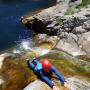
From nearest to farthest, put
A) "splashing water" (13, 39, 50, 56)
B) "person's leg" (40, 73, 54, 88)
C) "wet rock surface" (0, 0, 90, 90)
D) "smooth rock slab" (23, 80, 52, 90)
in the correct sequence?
"smooth rock slab" (23, 80, 52, 90) → "person's leg" (40, 73, 54, 88) → "wet rock surface" (0, 0, 90, 90) → "splashing water" (13, 39, 50, 56)

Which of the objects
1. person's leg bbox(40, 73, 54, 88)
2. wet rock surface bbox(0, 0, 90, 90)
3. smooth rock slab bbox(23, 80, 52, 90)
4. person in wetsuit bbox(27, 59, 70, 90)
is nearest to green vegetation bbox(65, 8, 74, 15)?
wet rock surface bbox(0, 0, 90, 90)

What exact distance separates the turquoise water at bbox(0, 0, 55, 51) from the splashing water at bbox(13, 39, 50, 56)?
5.10ft

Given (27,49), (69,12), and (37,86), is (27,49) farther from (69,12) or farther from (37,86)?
(37,86)

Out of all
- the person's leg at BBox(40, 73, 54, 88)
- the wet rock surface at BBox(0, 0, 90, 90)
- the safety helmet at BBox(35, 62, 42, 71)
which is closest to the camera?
the person's leg at BBox(40, 73, 54, 88)

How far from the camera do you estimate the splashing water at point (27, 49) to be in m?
25.9

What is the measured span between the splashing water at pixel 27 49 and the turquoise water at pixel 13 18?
5.10 feet

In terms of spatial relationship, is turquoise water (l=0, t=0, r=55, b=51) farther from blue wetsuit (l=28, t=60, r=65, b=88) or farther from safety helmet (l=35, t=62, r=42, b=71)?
safety helmet (l=35, t=62, r=42, b=71)

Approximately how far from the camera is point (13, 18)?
139ft

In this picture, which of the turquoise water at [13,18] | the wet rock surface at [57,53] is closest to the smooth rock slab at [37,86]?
the wet rock surface at [57,53]

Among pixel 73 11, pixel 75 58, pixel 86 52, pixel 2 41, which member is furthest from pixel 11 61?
pixel 73 11

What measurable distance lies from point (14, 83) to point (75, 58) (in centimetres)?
626

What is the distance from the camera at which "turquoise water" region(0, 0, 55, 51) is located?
3462 centimetres

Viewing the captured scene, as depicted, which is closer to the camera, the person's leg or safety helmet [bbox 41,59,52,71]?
the person's leg

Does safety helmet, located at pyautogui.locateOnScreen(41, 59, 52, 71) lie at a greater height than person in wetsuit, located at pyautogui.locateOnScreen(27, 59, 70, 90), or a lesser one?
greater
